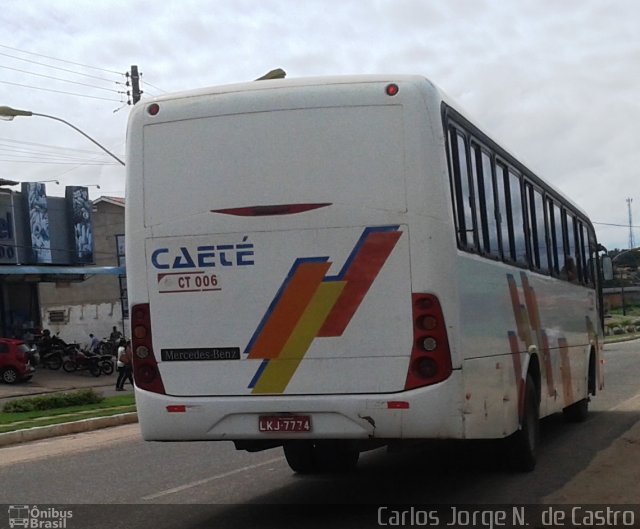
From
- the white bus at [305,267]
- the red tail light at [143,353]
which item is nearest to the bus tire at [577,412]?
the white bus at [305,267]

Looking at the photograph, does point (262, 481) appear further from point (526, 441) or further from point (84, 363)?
point (84, 363)

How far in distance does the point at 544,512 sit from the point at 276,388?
2.31 m

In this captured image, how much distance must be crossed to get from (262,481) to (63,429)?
8410mm

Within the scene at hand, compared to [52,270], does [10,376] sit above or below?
below

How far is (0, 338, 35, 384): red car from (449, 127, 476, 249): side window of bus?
2731 cm

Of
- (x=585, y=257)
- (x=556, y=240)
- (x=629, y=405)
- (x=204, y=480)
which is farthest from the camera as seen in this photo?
(x=629, y=405)

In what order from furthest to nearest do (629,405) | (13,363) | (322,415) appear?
(13,363) → (629,405) → (322,415)

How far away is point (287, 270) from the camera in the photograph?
305 inches

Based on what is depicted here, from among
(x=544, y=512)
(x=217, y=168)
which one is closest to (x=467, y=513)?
(x=544, y=512)

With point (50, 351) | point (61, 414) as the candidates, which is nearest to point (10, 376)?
point (50, 351)

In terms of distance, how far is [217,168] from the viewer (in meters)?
7.96

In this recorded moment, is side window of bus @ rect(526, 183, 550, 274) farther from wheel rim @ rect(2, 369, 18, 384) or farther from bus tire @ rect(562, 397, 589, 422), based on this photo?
wheel rim @ rect(2, 369, 18, 384)

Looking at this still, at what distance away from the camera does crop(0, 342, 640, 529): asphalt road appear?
8.77 m

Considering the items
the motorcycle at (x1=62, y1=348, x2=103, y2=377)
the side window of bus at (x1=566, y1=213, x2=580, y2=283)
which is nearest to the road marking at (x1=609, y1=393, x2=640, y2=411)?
the side window of bus at (x1=566, y1=213, x2=580, y2=283)
